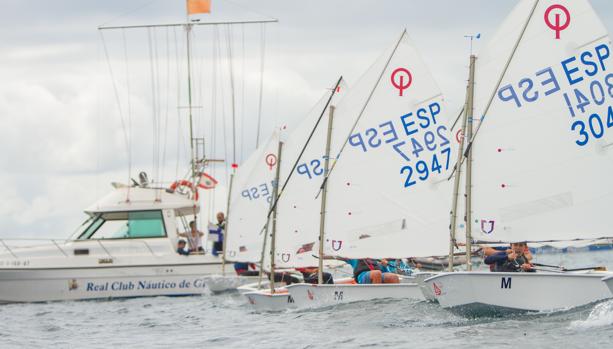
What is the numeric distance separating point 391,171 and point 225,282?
38.3 feet

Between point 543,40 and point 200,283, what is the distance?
63.9 feet

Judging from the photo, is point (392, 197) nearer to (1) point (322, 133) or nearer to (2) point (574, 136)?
(1) point (322, 133)

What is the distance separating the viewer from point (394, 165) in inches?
1093

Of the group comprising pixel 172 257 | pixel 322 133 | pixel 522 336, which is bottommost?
pixel 522 336

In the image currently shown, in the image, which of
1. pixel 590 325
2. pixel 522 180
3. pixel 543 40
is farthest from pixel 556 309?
pixel 543 40

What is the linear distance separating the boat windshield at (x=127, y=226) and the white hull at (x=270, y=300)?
1053 cm

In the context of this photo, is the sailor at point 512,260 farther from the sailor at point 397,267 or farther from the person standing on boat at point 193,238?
the person standing on boat at point 193,238

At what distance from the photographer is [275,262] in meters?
30.9

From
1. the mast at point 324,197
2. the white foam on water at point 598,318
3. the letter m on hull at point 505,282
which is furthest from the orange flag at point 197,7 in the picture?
the white foam on water at point 598,318

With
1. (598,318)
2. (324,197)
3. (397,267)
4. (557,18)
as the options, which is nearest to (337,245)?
(324,197)

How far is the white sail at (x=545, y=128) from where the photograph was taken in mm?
22469

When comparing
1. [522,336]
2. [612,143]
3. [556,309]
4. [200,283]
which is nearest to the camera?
[522,336]

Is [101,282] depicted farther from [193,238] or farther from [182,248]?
[193,238]

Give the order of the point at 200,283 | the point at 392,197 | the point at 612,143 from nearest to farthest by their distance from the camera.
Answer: the point at 612,143
the point at 392,197
the point at 200,283
